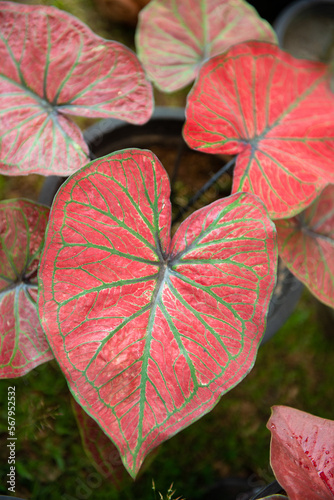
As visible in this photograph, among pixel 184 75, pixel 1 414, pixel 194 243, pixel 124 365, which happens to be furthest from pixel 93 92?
pixel 1 414

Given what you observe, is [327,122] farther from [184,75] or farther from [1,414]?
[1,414]

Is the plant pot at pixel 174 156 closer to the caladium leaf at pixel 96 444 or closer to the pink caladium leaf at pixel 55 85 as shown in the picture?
the pink caladium leaf at pixel 55 85

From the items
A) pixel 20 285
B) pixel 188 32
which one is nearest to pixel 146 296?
pixel 20 285

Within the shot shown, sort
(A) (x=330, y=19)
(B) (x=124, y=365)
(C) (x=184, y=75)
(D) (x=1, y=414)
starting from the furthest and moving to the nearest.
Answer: (A) (x=330, y=19) → (D) (x=1, y=414) → (C) (x=184, y=75) → (B) (x=124, y=365)

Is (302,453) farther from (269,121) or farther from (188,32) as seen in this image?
(188,32)

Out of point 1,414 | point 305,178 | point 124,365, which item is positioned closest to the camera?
point 124,365

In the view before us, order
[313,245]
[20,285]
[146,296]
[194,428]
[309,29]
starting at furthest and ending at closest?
[309,29], [194,428], [313,245], [20,285], [146,296]
